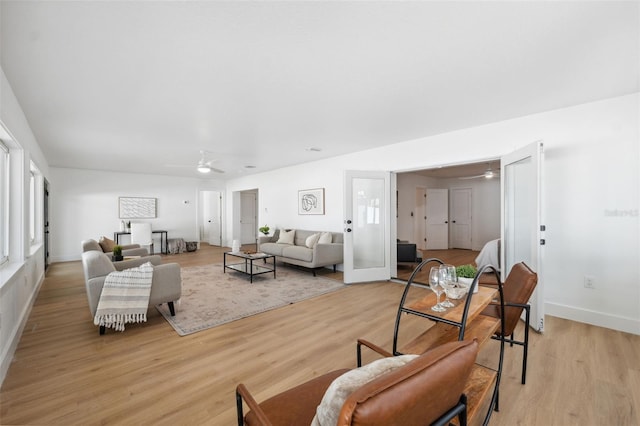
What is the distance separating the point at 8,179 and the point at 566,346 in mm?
5881

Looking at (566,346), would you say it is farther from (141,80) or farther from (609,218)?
(141,80)

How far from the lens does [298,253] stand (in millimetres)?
5566

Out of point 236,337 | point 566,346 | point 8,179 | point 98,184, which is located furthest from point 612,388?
point 98,184

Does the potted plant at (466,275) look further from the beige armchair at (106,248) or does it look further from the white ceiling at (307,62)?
the beige armchair at (106,248)

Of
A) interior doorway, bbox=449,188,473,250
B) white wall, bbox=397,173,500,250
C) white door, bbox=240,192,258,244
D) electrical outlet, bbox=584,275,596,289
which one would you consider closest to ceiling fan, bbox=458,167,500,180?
white wall, bbox=397,173,500,250

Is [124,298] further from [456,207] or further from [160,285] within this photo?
[456,207]

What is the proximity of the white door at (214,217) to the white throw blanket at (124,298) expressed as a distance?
7.40 metres

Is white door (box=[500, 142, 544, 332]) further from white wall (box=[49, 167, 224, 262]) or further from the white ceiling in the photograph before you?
white wall (box=[49, 167, 224, 262])

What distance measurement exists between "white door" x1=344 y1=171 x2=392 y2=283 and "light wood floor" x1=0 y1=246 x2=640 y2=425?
1.63m

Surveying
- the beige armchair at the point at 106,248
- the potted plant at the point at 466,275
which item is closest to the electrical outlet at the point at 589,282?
the potted plant at the point at 466,275

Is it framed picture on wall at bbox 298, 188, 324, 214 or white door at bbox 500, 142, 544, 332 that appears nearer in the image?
white door at bbox 500, 142, 544, 332

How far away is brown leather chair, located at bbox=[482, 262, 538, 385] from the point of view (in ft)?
6.09

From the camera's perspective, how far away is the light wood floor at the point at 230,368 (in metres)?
1.74

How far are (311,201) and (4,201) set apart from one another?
4.88 meters
